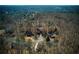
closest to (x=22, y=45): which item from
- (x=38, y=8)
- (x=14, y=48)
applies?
(x=14, y=48)

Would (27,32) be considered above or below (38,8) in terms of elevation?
below

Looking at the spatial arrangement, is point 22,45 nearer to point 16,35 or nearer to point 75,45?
point 16,35

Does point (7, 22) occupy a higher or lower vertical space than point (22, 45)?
higher

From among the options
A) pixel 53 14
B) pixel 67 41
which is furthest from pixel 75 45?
pixel 53 14
